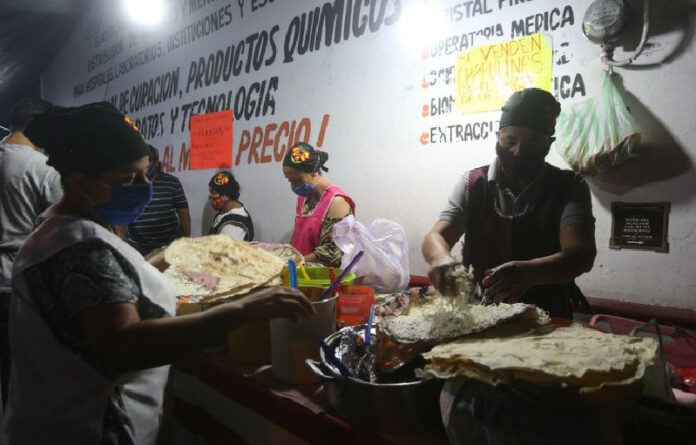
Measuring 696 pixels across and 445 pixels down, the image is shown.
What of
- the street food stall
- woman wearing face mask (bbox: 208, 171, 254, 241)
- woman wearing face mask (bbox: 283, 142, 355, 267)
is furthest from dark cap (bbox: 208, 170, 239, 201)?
the street food stall

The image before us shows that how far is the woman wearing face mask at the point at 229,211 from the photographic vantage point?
11.4 ft

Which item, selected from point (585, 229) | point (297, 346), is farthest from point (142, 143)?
point (585, 229)

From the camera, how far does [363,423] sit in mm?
1020

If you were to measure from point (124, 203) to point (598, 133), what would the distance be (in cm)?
189

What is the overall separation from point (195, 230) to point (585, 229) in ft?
13.4

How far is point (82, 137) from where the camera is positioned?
3.70 ft

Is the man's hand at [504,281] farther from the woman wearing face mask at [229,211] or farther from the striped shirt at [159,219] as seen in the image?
the striped shirt at [159,219]

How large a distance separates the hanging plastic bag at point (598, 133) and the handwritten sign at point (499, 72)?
26 cm

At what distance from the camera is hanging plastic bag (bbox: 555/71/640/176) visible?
1.93 metres

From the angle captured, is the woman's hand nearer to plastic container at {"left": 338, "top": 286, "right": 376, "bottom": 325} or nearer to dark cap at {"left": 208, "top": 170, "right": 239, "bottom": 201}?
plastic container at {"left": 338, "top": 286, "right": 376, "bottom": 325}

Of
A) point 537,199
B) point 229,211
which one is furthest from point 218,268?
point 229,211

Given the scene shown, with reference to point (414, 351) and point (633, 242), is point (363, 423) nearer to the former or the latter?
point (414, 351)

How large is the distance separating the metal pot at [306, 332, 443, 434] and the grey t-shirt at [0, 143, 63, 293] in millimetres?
2703

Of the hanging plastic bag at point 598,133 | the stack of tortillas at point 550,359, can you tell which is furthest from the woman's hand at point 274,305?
the hanging plastic bag at point 598,133
